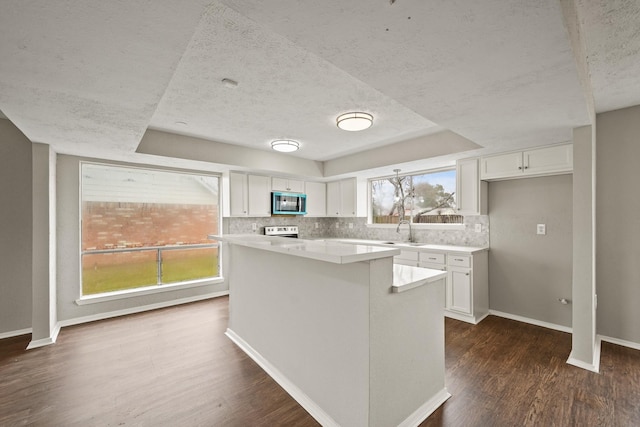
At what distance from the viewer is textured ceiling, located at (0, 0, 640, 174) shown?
3.81ft

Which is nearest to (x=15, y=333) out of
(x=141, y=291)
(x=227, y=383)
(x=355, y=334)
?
(x=141, y=291)

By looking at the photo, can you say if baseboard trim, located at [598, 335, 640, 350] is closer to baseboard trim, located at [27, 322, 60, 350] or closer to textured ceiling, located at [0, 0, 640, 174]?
textured ceiling, located at [0, 0, 640, 174]

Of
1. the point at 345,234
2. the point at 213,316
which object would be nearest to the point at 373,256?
the point at 213,316

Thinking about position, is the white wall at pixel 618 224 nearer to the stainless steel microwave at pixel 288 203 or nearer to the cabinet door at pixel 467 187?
the cabinet door at pixel 467 187

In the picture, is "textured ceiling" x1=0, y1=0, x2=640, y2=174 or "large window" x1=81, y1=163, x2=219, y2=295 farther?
"large window" x1=81, y1=163, x2=219, y2=295

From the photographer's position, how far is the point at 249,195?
4.84 metres

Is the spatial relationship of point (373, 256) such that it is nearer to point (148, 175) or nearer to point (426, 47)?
point (426, 47)

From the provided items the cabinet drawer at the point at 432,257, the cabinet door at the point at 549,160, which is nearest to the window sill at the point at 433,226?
the cabinet drawer at the point at 432,257

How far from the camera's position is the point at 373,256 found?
59.3 inches

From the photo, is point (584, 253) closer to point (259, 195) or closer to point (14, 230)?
point (259, 195)

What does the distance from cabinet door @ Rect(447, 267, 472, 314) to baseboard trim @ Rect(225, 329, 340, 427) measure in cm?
256

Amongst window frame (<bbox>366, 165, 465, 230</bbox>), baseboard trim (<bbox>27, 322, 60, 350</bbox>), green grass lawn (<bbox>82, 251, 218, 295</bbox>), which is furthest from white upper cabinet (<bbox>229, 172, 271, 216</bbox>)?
baseboard trim (<bbox>27, 322, 60, 350</bbox>)

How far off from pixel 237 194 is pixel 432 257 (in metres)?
3.21

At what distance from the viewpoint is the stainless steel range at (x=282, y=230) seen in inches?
206
